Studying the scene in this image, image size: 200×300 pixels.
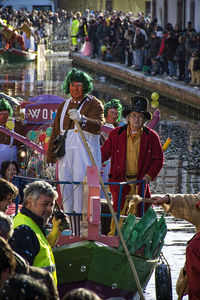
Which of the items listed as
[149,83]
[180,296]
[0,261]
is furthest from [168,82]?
[0,261]

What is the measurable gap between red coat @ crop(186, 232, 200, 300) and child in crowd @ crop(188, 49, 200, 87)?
1606 cm

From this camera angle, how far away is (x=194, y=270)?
6.15 m

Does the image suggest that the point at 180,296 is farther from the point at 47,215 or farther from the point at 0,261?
the point at 0,261

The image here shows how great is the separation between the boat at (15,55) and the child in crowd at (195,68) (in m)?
16.3

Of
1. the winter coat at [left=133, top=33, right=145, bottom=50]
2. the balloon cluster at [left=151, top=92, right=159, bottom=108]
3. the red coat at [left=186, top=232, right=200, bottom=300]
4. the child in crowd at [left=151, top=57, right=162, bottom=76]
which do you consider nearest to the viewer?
the red coat at [left=186, top=232, right=200, bottom=300]

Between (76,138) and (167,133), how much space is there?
36.0 ft

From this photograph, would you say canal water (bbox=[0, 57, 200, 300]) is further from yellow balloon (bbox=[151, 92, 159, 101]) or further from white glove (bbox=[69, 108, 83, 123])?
white glove (bbox=[69, 108, 83, 123])

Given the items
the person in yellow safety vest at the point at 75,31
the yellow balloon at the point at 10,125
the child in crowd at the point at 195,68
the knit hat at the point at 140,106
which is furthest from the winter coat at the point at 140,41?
the knit hat at the point at 140,106

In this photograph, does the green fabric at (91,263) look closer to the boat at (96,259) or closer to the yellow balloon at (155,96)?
the boat at (96,259)

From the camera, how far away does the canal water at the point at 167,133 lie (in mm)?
9477

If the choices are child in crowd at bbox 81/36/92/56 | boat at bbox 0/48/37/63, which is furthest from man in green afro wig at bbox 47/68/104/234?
boat at bbox 0/48/37/63

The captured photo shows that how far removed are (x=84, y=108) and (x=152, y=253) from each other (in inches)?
66.7

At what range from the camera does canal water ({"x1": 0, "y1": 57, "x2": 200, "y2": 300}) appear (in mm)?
9477

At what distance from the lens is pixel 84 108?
8133 mm
